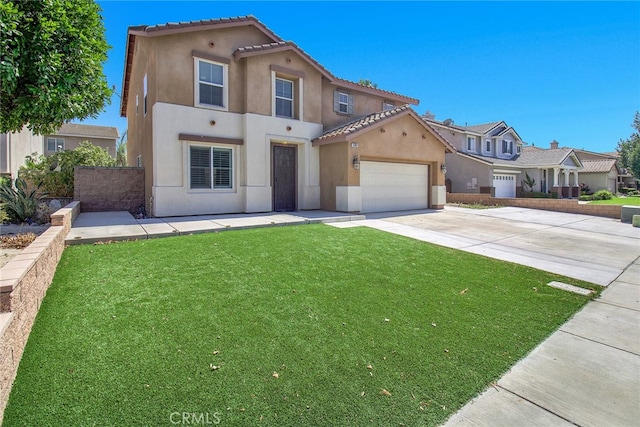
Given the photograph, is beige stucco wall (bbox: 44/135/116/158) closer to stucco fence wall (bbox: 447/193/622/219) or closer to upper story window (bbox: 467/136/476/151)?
stucco fence wall (bbox: 447/193/622/219)

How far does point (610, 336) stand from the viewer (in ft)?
13.0

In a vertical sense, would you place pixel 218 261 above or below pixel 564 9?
below

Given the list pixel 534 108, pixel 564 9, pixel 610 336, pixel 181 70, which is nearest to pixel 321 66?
pixel 181 70

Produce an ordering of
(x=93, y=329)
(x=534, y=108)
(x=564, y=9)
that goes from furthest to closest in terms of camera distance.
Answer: (x=534, y=108)
(x=564, y=9)
(x=93, y=329)

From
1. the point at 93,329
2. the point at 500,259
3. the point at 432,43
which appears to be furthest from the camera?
the point at 432,43

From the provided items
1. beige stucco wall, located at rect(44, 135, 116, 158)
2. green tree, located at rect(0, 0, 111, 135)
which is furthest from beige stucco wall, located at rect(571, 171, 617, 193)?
beige stucco wall, located at rect(44, 135, 116, 158)

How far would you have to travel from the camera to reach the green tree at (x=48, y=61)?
5137mm

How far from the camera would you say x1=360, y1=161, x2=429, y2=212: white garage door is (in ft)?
49.3

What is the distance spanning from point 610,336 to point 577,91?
31.1 metres

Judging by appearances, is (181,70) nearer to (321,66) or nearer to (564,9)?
(321,66)

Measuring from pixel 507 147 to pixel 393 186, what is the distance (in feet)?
73.0

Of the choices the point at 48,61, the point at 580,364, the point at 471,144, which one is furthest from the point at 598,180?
the point at 48,61

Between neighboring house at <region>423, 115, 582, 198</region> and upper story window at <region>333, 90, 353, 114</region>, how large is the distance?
11893 mm

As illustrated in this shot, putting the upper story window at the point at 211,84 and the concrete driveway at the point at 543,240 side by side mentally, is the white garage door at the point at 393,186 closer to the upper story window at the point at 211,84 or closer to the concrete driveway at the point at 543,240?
the concrete driveway at the point at 543,240
